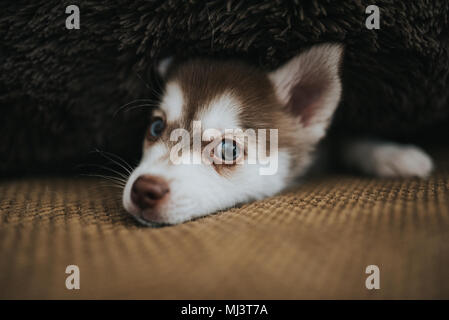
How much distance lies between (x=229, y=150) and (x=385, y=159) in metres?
0.72

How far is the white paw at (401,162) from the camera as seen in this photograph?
132cm

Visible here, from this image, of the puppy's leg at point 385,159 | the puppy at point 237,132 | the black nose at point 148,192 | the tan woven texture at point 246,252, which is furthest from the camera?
the puppy's leg at point 385,159

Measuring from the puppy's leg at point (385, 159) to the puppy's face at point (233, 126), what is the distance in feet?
0.90

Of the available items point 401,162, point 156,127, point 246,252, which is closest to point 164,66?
point 156,127

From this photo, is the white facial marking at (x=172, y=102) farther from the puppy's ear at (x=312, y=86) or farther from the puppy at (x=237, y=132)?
the puppy's ear at (x=312, y=86)

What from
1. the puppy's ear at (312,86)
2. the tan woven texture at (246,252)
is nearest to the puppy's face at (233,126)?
the puppy's ear at (312,86)

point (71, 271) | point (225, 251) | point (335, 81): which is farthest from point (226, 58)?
point (71, 271)

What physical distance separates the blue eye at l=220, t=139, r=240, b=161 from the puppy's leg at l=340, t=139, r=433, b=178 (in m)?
0.65

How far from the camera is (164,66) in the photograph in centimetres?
139

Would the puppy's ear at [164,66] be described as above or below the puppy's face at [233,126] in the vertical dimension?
above

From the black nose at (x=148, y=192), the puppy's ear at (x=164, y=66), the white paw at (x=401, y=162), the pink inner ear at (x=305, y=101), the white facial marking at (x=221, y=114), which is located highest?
the puppy's ear at (x=164, y=66)

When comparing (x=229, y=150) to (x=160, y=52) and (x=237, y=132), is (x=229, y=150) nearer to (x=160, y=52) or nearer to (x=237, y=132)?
(x=237, y=132)

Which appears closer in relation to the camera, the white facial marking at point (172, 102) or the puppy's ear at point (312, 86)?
the puppy's ear at point (312, 86)

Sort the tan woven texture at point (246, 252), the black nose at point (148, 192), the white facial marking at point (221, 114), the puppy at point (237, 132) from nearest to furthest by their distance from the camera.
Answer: the tan woven texture at point (246, 252), the black nose at point (148, 192), the puppy at point (237, 132), the white facial marking at point (221, 114)
